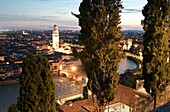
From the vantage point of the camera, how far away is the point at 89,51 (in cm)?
628

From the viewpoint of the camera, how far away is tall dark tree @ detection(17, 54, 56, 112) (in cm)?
597

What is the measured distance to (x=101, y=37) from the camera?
626 cm

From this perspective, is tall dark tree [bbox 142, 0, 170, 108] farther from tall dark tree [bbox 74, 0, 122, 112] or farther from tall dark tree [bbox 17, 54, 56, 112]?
tall dark tree [bbox 17, 54, 56, 112]

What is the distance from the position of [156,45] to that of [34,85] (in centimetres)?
445

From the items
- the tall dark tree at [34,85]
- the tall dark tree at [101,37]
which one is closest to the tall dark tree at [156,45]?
the tall dark tree at [101,37]

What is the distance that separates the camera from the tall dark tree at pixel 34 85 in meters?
5.97

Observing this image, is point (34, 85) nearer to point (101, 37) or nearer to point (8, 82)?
point (101, 37)

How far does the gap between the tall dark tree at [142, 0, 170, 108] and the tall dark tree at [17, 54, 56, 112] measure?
3.91 metres

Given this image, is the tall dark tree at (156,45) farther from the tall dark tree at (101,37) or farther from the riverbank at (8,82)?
the riverbank at (8,82)

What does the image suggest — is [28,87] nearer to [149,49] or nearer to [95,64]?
[95,64]

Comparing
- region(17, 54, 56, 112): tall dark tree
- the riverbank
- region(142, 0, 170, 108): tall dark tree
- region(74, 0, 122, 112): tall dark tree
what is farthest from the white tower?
region(17, 54, 56, 112): tall dark tree

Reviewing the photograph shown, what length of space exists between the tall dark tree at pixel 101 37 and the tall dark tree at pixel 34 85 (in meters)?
1.20

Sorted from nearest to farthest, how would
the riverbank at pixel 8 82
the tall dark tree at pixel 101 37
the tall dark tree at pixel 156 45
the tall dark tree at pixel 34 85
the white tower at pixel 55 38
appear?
1. the tall dark tree at pixel 34 85
2. the tall dark tree at pixel 101 37
3. the tall dark tree at pixel 156 45
4. the riverbank at pixel 8 82
5. the white tower at pixel 55 38

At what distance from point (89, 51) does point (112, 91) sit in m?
1.35
